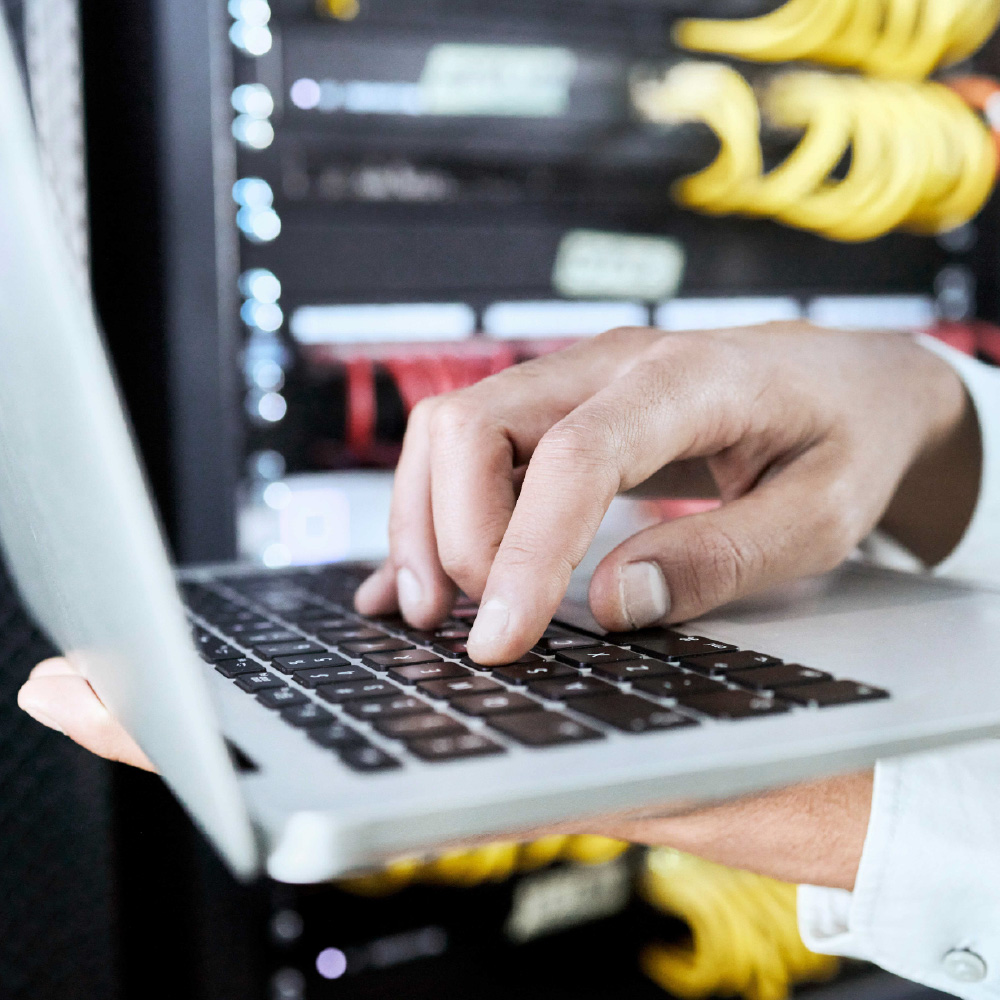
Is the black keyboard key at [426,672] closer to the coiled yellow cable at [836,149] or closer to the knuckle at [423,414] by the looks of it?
the knuckle at [423,414]

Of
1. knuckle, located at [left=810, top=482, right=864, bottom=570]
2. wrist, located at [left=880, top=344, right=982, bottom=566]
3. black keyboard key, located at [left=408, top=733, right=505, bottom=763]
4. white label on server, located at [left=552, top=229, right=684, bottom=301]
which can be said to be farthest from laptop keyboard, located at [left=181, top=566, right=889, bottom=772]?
white label on server, located at [left=552, top=229, right=684, bottom=301]

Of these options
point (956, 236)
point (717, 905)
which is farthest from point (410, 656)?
point (956, 236)

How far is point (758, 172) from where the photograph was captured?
979 mm

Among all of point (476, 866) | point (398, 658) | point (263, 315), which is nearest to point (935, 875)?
point (398, 658)

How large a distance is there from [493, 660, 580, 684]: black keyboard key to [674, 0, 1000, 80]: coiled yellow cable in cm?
72

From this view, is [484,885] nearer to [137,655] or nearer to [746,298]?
[746,298]

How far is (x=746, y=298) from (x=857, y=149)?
168 millimetres

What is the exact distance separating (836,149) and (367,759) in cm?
86

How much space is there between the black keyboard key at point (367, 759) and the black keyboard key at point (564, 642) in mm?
161

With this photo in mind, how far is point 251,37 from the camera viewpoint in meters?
0.84

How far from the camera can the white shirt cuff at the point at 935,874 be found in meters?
0.50

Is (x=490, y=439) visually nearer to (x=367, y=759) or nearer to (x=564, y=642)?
(x=564, y=642)

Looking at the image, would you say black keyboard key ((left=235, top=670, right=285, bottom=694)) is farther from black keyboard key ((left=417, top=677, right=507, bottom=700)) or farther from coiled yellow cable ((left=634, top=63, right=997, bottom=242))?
coiled yellow cable ((left=634, top=63, right=997, bottom=242))

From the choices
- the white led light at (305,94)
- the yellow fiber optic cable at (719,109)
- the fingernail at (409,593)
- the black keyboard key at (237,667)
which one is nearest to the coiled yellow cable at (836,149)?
the yellow fiber optic cable at (719,109)
